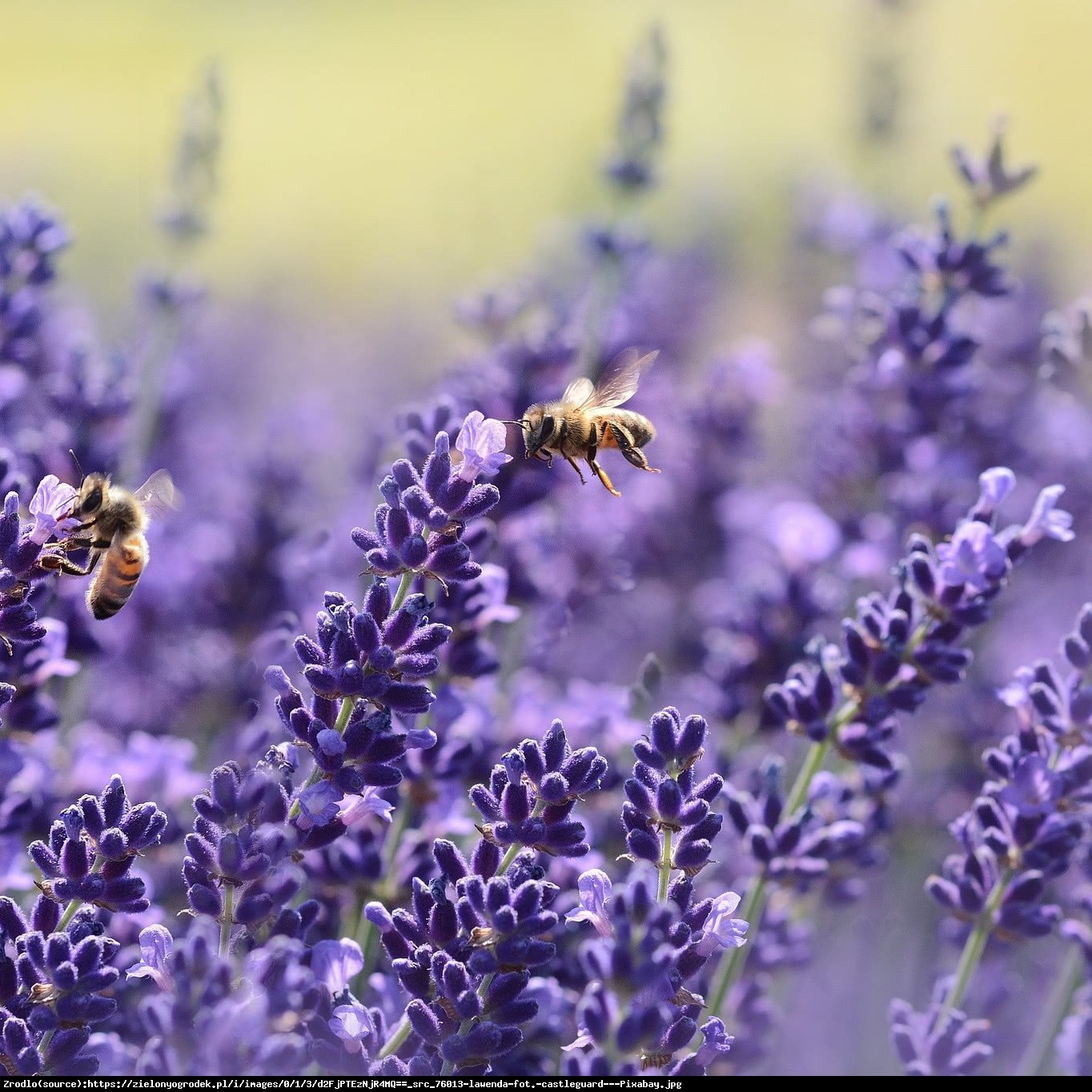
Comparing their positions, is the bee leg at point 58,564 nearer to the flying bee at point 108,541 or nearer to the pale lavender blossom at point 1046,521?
the flying bee at point 108,541

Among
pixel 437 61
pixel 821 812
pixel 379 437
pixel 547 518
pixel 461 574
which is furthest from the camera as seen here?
pixel 437 61

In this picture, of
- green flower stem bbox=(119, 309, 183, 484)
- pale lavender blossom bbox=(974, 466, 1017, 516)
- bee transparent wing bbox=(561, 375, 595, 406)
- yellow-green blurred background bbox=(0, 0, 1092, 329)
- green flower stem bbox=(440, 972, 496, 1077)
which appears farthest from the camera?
yellow-green blurred background bbox=(0, 0, 1092, 329)

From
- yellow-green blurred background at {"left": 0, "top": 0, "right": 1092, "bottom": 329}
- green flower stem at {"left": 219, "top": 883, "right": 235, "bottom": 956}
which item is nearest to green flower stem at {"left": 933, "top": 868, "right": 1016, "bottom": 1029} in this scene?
green flower stem at {"left": 219, "top": 883, "right": 235, "bottom": 956}

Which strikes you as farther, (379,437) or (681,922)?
(379,437)

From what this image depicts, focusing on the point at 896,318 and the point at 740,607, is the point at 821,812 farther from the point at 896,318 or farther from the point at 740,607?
the point at 896,318

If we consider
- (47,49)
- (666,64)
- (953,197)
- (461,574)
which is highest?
(953,197)

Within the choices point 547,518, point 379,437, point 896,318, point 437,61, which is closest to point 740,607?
point 547,518

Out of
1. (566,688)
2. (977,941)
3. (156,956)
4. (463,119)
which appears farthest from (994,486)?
(463,119)

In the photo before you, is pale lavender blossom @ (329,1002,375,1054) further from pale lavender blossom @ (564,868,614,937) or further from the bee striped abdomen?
the bee striped abdomen

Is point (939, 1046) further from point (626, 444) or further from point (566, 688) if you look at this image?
point (566, 688)
